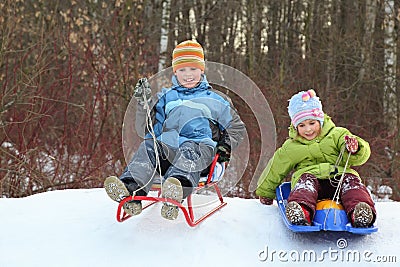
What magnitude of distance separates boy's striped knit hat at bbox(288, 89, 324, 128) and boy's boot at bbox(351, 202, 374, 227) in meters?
0.71

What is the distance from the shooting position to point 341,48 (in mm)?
9641

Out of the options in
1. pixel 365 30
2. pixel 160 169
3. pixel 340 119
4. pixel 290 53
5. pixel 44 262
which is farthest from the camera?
pixel 290 53

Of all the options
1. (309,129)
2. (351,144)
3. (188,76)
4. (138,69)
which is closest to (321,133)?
(309,129)

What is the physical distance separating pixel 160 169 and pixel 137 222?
0.37 meters

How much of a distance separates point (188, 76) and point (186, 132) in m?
0.43

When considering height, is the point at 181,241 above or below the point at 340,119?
below

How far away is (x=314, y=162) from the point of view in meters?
3.30

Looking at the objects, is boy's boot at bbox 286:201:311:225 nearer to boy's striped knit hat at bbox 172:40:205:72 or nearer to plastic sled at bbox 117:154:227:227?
plastic sled at bbox 117:154:227:227

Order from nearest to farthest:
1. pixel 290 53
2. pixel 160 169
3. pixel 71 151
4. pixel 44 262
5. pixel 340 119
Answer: pixel 44 262
pixel 160 169
pixel 71 151
pixel 340 119
pixel 290 53

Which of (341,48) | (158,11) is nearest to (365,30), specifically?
(341,48)

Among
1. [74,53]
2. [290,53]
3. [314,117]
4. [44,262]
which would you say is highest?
[290,53]

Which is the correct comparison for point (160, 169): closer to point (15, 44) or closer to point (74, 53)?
point (74, 53)

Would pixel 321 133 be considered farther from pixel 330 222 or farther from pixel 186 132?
pixel 186 132

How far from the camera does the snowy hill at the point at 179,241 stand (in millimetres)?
2795
